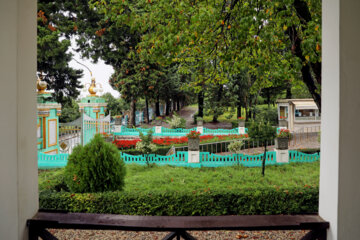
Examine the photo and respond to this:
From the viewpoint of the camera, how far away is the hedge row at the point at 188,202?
4.35m

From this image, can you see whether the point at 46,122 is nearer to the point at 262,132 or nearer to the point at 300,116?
the point at 262,132

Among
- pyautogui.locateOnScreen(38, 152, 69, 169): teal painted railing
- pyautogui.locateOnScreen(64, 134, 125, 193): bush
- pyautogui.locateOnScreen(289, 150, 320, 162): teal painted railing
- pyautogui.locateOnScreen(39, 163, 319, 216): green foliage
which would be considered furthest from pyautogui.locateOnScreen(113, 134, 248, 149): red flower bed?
pyautogui.locateOnScreen(39, 163, 319, 216): green foliage

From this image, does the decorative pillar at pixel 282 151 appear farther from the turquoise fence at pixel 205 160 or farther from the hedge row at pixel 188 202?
the hedge row at pixel 188 202

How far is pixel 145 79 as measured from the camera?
1584 cm

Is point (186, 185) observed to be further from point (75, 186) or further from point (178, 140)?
point (178, 140)

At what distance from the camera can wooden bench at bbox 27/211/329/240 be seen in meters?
1.36

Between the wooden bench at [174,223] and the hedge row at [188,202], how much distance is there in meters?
3.09
